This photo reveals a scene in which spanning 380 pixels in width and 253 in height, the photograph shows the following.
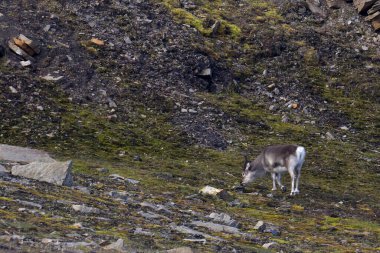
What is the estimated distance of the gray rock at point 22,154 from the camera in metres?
27.5

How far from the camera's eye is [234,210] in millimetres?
23297

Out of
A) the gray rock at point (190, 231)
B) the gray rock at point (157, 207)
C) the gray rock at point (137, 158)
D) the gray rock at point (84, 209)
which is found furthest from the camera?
the gray rock at point (137, 158)

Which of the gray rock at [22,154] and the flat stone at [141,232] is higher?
the flat stone at [141,232]

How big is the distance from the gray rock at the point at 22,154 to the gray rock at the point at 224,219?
887cm

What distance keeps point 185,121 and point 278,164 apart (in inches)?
355

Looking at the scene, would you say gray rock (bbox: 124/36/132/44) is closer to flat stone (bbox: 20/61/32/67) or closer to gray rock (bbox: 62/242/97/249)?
flat stone (bbox: 20/61/32/67)

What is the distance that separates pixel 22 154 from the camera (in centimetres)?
2895

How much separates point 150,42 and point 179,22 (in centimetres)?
382

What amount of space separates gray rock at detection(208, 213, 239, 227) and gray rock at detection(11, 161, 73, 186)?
402 centimetres

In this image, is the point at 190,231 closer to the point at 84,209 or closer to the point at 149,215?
the point at 149,215

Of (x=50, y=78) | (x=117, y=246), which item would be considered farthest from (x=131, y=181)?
(x=50, y=78)

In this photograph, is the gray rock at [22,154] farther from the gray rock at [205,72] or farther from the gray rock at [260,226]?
the gray rock at [205,72]

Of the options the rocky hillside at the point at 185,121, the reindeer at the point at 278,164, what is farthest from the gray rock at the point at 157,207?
the reindeer at the point at 278,164

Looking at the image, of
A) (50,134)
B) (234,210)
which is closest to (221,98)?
(50,134)
